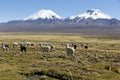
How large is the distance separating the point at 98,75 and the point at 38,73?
555cm

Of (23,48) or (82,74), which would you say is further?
(23,48)

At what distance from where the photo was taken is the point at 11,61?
3572 centimetres

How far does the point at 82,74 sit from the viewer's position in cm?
2720

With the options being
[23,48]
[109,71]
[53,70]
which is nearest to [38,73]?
[53,70]

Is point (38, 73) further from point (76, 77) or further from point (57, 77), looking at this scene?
point (76, 77)

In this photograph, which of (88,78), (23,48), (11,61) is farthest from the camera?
(23,48)

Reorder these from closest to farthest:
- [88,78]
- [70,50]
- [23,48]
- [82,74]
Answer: [88,78] < [82,74] < [70,50] < [23,48]

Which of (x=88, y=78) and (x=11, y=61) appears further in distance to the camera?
(x=11, y=61)

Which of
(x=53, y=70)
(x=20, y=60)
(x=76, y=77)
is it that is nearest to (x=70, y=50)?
(x=20, y=60)

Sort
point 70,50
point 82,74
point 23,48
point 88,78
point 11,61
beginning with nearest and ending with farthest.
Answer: point 88,78 < point 82,74 < point 11,61 < point 70,50 < point 23,48

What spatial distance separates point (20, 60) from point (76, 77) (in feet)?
39.7

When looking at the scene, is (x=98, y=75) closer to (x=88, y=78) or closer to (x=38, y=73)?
(x=88, y=78)

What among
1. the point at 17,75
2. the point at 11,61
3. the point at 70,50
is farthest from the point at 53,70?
the point at 70,50

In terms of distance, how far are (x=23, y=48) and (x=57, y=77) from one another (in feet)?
68.8
